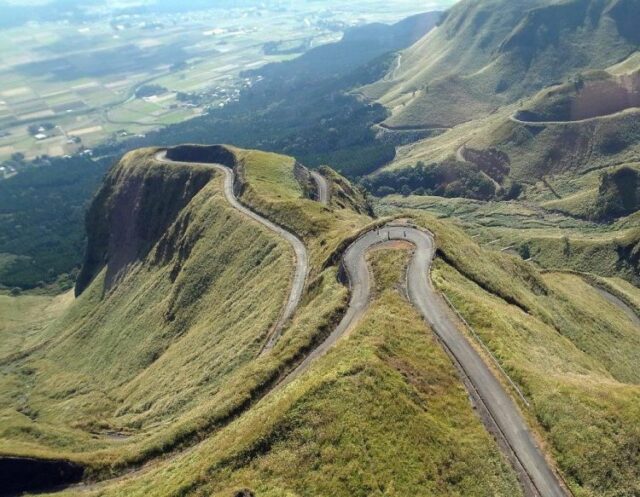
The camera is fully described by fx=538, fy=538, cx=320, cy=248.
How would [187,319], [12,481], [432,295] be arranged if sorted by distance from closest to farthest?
[12,481] < [432,295] < [187,319]

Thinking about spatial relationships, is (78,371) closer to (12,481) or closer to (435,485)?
(12,481)

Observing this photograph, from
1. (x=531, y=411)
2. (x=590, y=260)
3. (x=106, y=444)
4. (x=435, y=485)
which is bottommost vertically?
(x=590, y=260)

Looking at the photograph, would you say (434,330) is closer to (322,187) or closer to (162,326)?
(162,326)

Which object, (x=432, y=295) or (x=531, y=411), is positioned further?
(x=432, y=295)

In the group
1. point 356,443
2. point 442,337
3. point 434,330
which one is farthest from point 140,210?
point 356,443

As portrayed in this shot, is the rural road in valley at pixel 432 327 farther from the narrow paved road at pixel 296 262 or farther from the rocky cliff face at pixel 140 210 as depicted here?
the rocky cliff face at pixel 140 210

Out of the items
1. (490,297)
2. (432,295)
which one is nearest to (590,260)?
(490,297)
